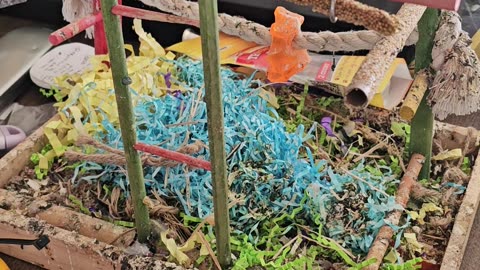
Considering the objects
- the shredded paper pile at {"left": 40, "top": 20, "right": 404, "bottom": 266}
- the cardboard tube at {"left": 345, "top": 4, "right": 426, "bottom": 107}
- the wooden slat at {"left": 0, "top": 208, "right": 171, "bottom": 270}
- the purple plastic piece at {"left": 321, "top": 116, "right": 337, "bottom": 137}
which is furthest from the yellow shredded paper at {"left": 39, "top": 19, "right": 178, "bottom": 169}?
the cardboard tube at {"left": 345, "top": 4, "right": 426, "bottom": 107}

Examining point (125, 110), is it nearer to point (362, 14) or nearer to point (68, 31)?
point (68, 31)

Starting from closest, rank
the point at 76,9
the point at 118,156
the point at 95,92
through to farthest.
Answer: the point at 118,156 → the point at 76,9 → the point at 95,92

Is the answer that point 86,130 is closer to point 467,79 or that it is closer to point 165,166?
point 165,166

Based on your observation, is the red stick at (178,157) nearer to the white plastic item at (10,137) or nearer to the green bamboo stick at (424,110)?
the green bamboo stick at (424,110)

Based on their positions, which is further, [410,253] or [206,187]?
[206,187]

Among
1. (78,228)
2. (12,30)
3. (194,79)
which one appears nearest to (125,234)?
(78,228)

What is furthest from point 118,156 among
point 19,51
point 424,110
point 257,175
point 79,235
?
point 19,51

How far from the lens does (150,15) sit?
39.3 inches

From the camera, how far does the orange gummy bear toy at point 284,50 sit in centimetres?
118

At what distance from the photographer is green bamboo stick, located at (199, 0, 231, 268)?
913mm

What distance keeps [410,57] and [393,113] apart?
0.30m

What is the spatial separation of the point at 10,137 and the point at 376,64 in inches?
39.6

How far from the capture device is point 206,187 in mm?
1356

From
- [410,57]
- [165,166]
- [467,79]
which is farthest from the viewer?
[410,57]
